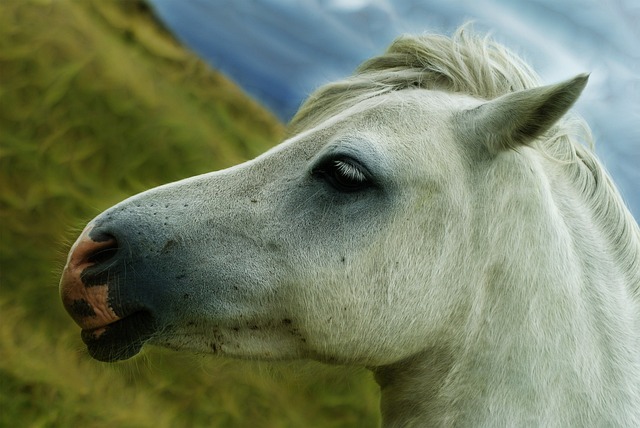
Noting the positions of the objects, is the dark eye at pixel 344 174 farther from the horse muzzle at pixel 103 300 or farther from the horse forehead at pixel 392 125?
the horse muzzle at pixel 103 300

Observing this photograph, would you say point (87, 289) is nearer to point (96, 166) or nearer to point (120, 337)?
point (120, 337)

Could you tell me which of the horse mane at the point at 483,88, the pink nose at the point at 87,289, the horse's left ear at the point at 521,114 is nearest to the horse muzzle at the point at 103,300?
the pink nose at the point at 87,289

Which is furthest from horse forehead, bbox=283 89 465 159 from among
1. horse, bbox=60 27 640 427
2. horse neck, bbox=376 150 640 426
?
horse neck, bbox=376 150 640 426

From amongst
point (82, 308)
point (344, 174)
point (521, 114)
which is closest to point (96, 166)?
point (82, 308)

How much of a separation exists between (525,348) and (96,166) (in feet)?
8.94

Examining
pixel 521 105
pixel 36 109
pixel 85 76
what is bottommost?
pixel 36 109

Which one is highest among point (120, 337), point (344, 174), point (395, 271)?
point (344, 174)

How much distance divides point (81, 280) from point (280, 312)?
0.50 metres

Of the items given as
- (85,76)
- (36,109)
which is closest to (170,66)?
(85,76)

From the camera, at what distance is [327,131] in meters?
1.71

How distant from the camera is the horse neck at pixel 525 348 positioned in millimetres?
1638

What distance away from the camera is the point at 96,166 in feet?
11.7

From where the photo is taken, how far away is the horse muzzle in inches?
60.2

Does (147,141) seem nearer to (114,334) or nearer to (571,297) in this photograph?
(114,334)
